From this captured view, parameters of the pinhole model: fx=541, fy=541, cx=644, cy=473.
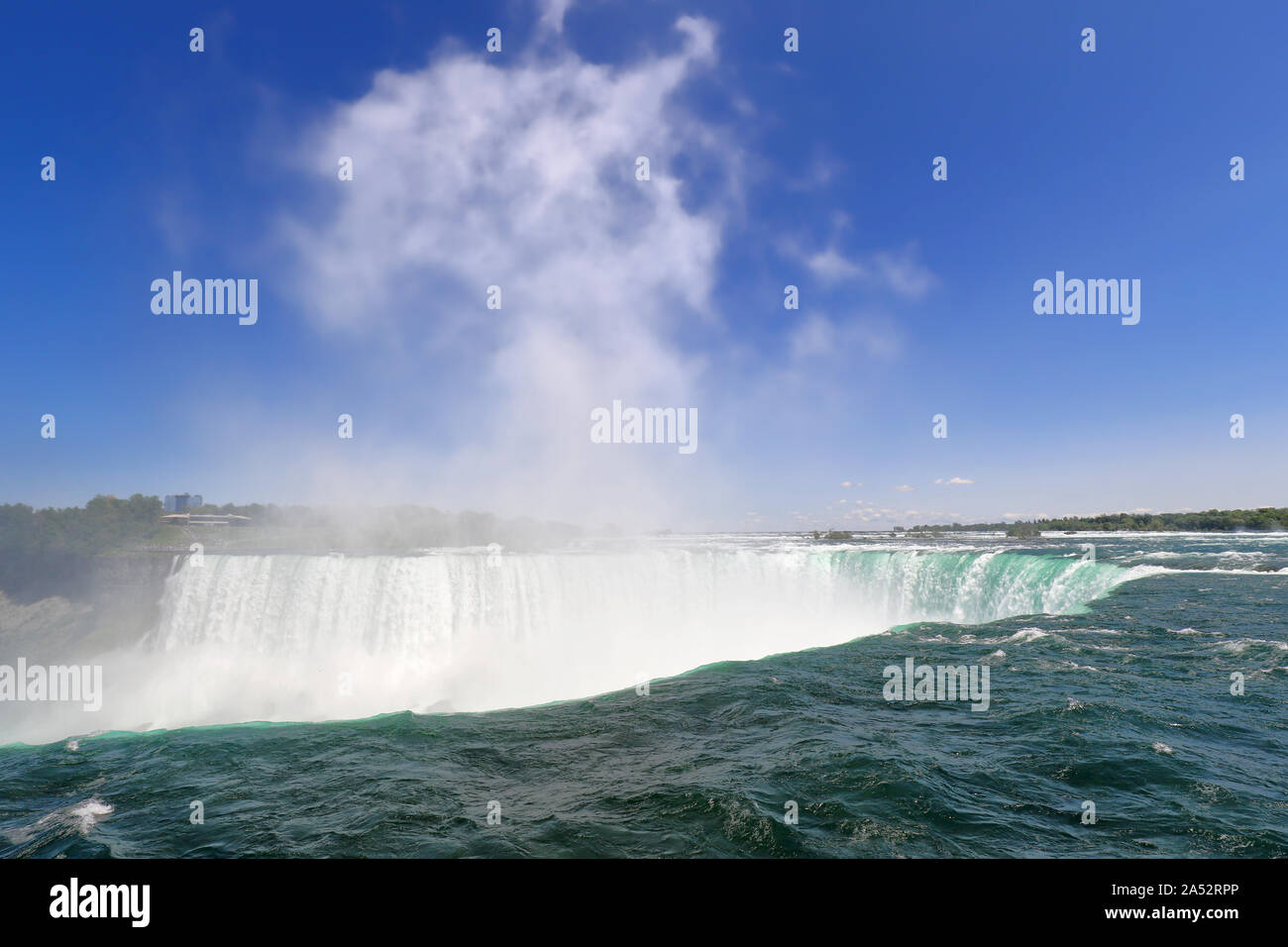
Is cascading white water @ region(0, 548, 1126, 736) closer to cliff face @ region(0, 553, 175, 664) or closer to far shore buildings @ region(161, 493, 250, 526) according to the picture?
cliff face @ region(0, 553, 175, 664)

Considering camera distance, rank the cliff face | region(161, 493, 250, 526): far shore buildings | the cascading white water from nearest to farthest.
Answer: the cascading white water < the cliff face < region(161, 493, 250, 526): far shore buildings

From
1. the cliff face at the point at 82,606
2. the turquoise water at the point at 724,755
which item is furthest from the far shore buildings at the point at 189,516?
the turquoise water at the point at 724,755

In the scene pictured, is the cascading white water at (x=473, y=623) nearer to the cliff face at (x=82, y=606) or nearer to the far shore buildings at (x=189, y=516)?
the cliff face at (x=82, y=606)

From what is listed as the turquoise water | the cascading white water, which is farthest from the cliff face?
the turquoise water
